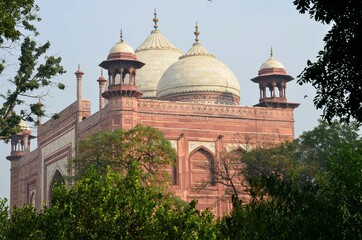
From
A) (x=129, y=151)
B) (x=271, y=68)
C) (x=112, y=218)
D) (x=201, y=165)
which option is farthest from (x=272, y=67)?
(x=112, y=218)

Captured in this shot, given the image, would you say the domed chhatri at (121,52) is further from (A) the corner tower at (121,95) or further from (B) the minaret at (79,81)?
(B) the minaret at (79,81)

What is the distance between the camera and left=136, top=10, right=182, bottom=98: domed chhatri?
40.3m

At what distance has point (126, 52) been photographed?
35.1m

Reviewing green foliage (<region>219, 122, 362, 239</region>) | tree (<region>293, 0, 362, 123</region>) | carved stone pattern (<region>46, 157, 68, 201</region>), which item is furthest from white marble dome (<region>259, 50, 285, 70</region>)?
tree (<region>293, 0, 362, 123</region>)

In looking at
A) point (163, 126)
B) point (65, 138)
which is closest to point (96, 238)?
point (163, 126)

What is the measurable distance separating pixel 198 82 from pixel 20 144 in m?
13.4

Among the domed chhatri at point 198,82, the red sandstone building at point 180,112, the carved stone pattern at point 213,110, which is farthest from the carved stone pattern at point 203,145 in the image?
the domed chhatri at point 198,82

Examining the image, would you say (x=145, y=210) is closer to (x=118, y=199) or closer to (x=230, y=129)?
(x=118, y=199)

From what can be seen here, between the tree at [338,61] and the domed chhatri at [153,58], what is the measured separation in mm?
30657

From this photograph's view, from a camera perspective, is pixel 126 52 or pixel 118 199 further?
pixel 126 52

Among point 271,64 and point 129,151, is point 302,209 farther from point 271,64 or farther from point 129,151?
point 271,64

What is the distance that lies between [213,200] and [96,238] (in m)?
19.1

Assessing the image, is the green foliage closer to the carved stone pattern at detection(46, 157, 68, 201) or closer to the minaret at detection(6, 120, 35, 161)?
the carved stone pattern at detection(46, 157, 68, 201)

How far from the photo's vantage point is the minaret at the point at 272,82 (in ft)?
122
